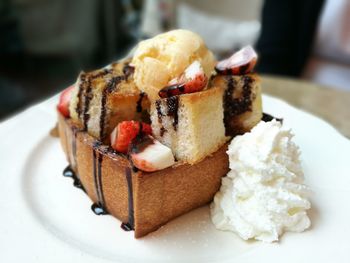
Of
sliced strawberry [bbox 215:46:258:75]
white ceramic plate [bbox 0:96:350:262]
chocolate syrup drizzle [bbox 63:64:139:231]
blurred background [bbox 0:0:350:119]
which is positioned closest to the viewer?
white ceramic plate [bbox 0:96:350:262]

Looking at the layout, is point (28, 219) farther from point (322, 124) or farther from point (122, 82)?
point (322, 124)

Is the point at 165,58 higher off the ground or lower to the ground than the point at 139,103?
higher

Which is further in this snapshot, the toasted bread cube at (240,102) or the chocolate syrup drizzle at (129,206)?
the toasted bread cube at (240,102)

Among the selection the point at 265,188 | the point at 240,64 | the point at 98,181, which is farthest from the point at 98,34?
the point at 265,188

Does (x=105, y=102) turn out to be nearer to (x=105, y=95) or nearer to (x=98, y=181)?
(x=105, y=95)

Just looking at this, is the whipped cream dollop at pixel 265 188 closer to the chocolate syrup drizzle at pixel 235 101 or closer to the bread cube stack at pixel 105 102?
the chocolate syrup drizzle at pixel 235 101

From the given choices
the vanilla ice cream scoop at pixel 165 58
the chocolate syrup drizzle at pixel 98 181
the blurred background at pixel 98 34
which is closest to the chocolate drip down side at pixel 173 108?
the vanilla ice cream scoop at pixel 165 58

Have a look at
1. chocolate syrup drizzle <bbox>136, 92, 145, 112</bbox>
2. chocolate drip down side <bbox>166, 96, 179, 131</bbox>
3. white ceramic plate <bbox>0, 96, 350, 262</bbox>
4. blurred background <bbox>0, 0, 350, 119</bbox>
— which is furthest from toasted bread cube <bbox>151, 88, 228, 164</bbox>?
blurred background <bbox>0, 0, 350, 119</bbox>

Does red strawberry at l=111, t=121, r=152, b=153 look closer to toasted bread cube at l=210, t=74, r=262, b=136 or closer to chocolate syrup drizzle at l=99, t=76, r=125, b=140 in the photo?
chocolate syrup drizzle at l=99, t=76, r=125, b=140
